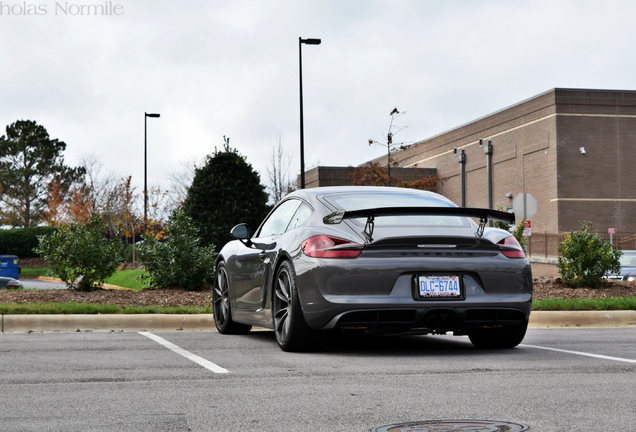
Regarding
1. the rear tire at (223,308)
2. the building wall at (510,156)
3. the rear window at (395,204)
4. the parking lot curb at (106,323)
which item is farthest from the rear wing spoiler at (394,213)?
the building wall at (510,156)

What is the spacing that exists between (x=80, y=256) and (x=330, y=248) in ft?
28.5

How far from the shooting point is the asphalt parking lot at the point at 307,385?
432cm

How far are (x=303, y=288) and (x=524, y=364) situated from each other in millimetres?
1882

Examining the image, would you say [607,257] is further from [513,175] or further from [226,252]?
[513,175]

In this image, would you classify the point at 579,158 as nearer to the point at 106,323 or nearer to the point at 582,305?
the point at 582,305

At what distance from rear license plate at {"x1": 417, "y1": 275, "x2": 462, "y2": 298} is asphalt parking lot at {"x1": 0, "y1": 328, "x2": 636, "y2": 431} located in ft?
1.79

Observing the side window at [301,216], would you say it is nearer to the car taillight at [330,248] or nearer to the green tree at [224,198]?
the car taillight at [330,248]

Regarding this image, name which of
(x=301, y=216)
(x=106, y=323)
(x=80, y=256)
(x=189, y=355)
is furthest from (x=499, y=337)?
(x=80, y=256)

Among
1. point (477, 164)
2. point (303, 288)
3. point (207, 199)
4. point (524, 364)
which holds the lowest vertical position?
point (524, 364)

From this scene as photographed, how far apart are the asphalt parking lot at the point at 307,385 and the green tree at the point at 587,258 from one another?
779 centimetres

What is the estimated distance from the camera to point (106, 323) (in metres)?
10.0

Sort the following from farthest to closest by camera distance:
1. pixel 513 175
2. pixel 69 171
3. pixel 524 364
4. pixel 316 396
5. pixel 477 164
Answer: pixel 69 171 → pixel 477 164 → pixel 513 175 → pixel 524 364 → pixel 316 396

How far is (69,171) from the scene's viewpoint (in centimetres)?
7550

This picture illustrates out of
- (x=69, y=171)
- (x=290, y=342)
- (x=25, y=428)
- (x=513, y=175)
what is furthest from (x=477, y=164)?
(x=25, y=428)
